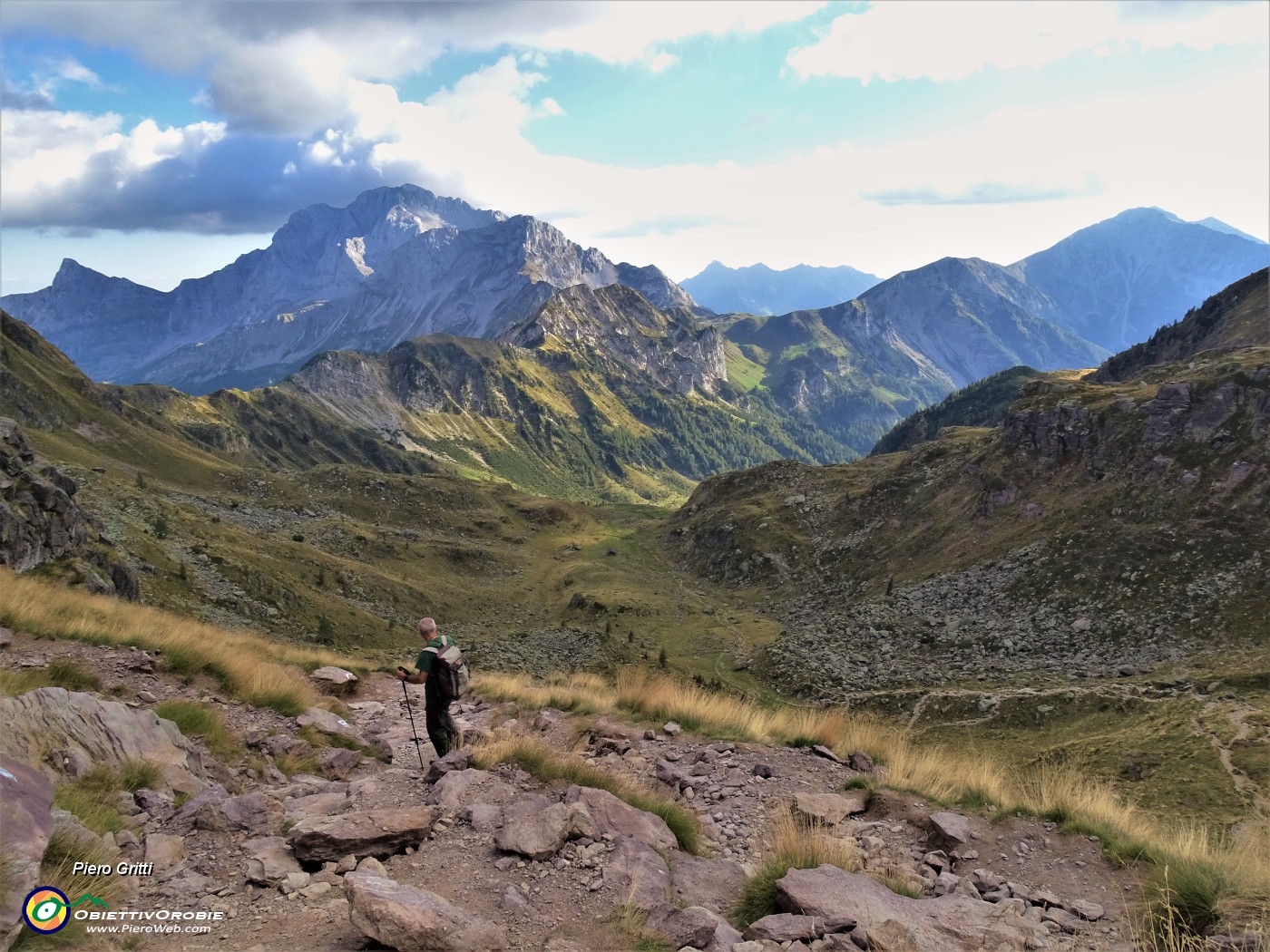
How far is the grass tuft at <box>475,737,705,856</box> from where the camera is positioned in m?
9.77

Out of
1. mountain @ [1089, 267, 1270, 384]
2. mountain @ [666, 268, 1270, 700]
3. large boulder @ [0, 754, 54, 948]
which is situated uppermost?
mountain @ [1089, 267, 1270, 384]

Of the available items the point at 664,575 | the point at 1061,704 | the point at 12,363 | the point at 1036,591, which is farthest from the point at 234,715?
the point at 12,363

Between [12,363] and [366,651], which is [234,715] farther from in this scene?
[12,363]

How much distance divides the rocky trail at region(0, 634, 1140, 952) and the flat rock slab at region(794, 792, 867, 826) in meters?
0.04

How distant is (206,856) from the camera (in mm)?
7652

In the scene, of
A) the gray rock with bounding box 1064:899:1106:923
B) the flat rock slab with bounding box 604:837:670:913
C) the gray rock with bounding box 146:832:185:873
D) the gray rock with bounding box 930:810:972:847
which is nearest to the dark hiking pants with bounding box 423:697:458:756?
the gray rock with bounding box 146:832:185:873

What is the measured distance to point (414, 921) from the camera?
20.1 feet

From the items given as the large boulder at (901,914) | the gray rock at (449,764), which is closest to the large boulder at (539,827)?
the gray rock at (449,764)

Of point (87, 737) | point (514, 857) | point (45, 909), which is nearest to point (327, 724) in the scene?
point (87, 737)

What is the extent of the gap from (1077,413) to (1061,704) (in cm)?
3655

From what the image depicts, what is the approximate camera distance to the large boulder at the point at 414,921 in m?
6.04

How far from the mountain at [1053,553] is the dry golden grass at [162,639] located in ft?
103

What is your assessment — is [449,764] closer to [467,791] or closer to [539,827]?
[467,791]

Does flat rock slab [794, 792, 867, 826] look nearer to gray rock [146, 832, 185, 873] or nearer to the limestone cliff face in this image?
gray rock [146, 832, 185, 873]
